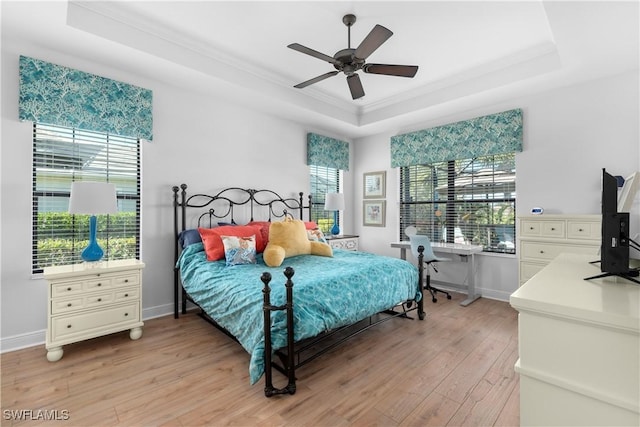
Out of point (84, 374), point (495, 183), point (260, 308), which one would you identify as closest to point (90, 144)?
point (84, 374)

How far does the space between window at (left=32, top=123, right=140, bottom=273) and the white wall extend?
14.2 feet

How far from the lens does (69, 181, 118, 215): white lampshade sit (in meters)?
2.47

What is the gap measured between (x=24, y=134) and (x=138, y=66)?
115cm

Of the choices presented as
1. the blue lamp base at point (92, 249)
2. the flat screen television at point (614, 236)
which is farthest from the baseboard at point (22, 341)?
the flat screen television at point (614, 236)

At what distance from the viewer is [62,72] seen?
2775mm

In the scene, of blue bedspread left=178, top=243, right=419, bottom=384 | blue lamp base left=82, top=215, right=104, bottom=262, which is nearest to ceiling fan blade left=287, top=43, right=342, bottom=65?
blue bedspread left=178, top=243, right=419, bottom=384

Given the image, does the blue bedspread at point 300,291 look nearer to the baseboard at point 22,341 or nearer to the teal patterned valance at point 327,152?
the baseboard at point 22,341

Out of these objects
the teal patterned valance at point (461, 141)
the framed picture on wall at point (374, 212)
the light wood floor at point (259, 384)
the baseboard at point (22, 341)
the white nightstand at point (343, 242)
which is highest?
the teal patterned valance at point (461, 141)

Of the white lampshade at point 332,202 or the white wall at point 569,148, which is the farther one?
the white lampshade at point 332,202

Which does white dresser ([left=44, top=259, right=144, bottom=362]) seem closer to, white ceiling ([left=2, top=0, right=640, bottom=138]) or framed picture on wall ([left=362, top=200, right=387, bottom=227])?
white ceiling ([left=2, top=0, right=640, bottom=138])

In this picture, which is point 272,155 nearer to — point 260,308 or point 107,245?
point 107,245

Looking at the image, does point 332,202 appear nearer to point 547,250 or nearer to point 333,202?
point 333,202

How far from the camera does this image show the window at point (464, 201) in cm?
405

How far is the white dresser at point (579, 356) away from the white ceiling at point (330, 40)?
2.29m
